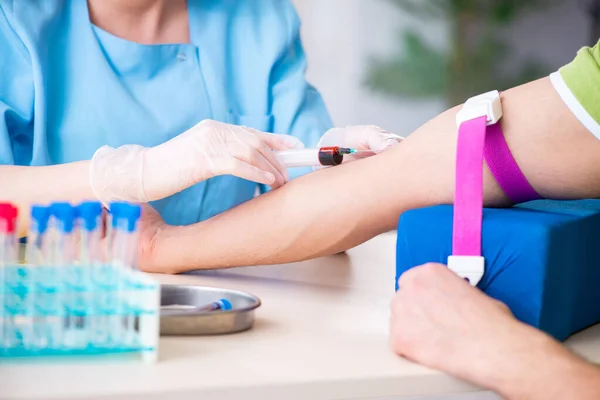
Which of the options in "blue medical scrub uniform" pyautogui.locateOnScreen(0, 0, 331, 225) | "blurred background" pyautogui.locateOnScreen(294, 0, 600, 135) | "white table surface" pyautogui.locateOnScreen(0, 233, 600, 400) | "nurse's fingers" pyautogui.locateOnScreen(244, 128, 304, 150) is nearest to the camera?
"white table surface" pyautogui.locateOnScreen(0, 233, 600, 400)

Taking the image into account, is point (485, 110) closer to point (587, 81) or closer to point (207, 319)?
point (587, 81)

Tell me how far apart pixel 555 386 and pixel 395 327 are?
0.15 m

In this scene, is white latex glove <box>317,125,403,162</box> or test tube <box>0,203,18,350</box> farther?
white latex glove <box>317,125,403,162</box>

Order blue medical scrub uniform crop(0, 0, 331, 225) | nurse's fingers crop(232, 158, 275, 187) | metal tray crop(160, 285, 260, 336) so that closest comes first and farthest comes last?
1. metal tray crop(160, 285, 260, 336)
2. nurse's fingers crop(232, 158, 275, 187)
3. blue medical scrub uniform crop(0, 0, 331, 225)

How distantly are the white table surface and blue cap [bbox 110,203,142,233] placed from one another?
0.11 meters

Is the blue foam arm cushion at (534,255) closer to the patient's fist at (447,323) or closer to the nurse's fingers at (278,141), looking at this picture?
the patient's fist at (447,323)

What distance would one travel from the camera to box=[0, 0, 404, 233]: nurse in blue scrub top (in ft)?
3.49

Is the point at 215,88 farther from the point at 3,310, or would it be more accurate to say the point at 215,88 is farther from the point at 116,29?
the point at 3,310

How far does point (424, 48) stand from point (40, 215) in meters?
2.73

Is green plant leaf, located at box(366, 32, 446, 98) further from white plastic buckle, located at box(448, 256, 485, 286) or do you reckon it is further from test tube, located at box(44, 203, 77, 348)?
test tube, located at box(44, 203, 77, 348)

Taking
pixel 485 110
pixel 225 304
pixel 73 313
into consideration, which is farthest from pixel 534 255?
pixel 73 313

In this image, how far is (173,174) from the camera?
105cm

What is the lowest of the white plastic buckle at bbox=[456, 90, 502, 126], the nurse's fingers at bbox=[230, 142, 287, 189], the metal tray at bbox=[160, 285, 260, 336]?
the metal tray at bbox=[160, 285, 260, 336]

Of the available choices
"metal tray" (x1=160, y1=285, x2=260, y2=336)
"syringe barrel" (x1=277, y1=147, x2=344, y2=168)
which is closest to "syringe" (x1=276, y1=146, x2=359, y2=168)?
"syringe barrel" (x1=277, y1=147, x2=344, y2=168)
